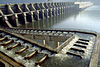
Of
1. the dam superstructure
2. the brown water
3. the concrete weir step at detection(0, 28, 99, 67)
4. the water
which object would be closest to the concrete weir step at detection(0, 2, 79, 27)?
the dam superstructure

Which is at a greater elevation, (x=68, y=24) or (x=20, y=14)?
(x=20, y=14)

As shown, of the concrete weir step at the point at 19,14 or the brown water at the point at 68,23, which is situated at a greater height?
the concrete weir step at the point at 19,14

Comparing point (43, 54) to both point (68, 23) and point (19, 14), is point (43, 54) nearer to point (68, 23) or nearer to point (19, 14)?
point (19, 14)

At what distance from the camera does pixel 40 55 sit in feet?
27.2

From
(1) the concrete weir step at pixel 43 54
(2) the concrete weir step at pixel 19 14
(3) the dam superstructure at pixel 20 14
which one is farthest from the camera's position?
(2) the concrete weir step at pixel 19 14

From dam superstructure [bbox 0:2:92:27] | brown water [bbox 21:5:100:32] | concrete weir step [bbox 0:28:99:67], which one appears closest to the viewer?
concrete weir step [bbox 0:28:99:67]

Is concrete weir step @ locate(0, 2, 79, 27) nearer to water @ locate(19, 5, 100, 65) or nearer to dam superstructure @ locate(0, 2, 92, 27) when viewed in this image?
dam superstructure @ locate(0, 2, 92, 27)

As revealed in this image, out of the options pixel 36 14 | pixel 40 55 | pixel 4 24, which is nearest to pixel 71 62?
pixel 40 55

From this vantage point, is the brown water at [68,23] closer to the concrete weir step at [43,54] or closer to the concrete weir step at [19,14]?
the concrete weir step at [19,14]

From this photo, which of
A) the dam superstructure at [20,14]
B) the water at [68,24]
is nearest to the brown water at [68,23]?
the water at [68,24]

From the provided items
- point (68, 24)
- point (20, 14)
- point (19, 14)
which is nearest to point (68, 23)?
point (68, 24)

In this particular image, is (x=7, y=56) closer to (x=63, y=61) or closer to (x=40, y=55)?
(x=40, y=55)

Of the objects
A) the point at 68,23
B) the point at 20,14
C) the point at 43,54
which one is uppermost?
the point at 20,14

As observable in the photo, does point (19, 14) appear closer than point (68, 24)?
Yes
